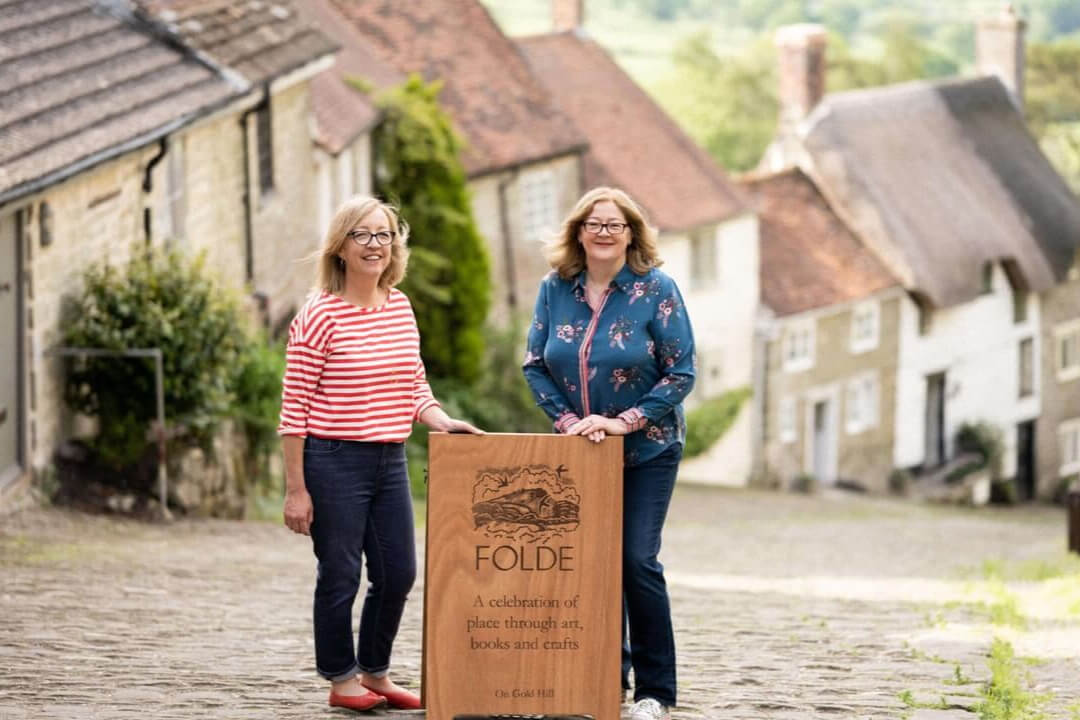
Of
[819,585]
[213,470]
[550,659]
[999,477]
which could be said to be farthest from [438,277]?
[550,659]

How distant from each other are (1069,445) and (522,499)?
140 feet

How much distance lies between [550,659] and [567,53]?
3250 centimetres

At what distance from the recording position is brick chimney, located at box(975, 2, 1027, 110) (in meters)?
48.7

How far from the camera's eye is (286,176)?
21.6 meters

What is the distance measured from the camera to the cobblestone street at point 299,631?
7.27m

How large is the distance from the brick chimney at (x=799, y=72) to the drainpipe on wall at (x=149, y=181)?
2721 cm

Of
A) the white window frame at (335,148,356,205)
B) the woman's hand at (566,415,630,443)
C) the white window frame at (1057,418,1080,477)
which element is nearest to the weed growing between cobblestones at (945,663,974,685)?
the woman's hand at (566,415,630,443)

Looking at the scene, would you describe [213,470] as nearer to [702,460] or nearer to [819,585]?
[819,585]

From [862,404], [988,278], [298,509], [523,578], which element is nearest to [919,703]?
[523,578]

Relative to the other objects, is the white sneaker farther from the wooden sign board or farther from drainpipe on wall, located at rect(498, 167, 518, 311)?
drainpipe on wall, located at rect(498, 167, 518, 311)

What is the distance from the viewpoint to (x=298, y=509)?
6.61 m

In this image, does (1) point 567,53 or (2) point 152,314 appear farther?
(1) point 567,53

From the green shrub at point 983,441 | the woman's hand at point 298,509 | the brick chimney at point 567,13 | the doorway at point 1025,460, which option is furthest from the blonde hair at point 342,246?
the doorway at point 1025,460

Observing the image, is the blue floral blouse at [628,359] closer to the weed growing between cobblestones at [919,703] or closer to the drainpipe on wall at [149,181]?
the weed growing between cobblestones at [919,703]
